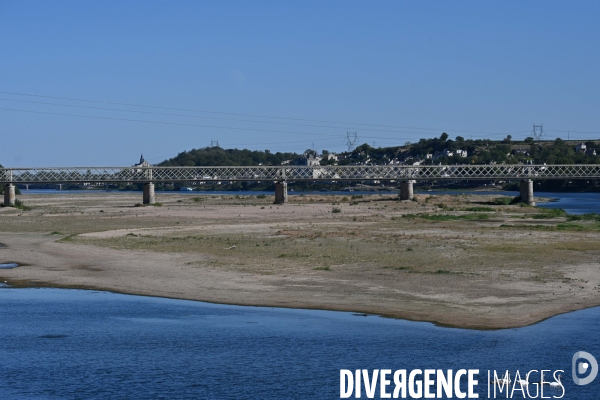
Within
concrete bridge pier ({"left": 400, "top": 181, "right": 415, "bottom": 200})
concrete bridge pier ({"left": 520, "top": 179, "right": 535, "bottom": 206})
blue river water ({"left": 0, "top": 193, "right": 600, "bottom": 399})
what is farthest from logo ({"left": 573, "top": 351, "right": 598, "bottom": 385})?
concrete bridge pier ({"left": 400, "top": 181, "right": 415, "bottom": 200})

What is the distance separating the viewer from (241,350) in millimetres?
20406

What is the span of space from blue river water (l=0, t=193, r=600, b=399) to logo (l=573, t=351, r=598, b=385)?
6.5 inches

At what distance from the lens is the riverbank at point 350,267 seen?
84.5 ft

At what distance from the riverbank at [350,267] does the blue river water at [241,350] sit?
1.46 metres

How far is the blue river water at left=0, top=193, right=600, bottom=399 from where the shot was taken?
1728 centimetres

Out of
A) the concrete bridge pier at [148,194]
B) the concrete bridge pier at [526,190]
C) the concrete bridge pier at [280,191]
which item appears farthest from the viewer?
the concrete bridge pier at [280,191]

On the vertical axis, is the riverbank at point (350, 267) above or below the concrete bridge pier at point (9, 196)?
below

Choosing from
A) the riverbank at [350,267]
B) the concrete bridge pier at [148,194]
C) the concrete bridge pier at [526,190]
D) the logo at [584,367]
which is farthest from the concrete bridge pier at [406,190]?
the logo at [584,367]

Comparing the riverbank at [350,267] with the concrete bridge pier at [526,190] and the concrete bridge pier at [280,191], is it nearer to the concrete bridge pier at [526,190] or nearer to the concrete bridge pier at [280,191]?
the concrete bridge pier at [280,191]

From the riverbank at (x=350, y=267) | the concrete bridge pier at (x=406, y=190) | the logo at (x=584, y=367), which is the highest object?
the concrete bridge pier at (x=406, y=190)

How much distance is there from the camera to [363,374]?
18000mm

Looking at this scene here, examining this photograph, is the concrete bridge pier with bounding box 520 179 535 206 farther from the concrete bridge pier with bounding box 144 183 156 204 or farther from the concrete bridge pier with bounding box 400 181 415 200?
the concrete bridge pier with bounding box 144 183 156 204

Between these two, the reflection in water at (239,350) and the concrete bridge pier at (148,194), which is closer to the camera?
the reflection in water at (239,350)

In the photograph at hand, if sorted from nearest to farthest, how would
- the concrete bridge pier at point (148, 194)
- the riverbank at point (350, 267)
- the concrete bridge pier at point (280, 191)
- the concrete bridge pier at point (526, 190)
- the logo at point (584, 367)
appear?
the logo at point (584, 367), the riverbank at point (350, 267), the concrete bridge pier at point (526, 190), the concrete bridge pier at point (148, 194), the concrete bridge pier at point (280, 191)
